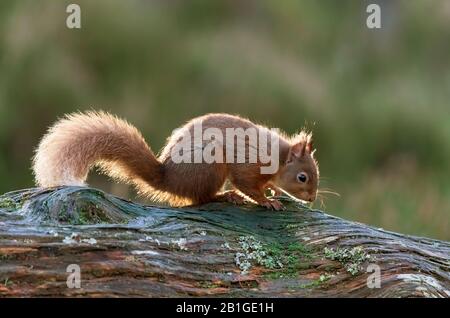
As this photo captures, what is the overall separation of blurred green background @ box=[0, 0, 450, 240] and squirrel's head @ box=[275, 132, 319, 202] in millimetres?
2976

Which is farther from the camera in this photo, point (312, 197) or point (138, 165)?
point (312, 197)

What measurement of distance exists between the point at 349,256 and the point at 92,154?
1782 millimetres

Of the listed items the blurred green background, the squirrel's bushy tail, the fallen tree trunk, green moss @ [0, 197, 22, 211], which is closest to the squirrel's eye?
the fallen tree trunk

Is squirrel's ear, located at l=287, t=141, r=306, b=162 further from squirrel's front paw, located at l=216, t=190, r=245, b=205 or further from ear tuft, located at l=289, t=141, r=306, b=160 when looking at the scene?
squirrel's front paw, located at l=216, t=190, r=245, b=205

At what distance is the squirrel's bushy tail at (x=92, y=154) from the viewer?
17.6ft

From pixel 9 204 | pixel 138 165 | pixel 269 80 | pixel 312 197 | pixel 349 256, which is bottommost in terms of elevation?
pixel 349 256

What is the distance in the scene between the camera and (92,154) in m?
5.52

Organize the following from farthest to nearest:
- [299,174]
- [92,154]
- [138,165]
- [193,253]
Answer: [299,174], [138,165], [92,154], [193,253]

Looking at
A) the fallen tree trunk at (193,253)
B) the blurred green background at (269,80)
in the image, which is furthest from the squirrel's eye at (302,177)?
the blurred green background at (269,80)

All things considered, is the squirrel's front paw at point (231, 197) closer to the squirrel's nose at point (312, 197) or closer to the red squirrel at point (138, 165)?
the red squirrel at point (138, 165)

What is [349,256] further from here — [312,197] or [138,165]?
[138,165]

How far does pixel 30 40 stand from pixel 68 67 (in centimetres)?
63

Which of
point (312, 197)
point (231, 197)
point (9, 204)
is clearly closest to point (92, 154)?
point (9, 204)

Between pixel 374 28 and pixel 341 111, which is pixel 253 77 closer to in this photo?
pixel 341 111
